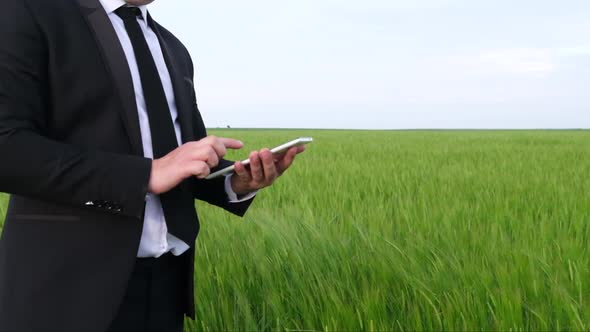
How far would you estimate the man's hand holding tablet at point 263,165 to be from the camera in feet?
2.93

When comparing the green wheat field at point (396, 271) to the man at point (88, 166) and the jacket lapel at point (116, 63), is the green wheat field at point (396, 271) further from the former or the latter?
the jacket lapel at point (116, 63)

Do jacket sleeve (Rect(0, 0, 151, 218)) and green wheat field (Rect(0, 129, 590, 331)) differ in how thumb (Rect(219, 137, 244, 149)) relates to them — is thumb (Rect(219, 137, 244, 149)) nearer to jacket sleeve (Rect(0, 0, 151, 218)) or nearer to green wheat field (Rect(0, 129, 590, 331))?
jacket sleeve (Rect(0, 0, 151, 218))

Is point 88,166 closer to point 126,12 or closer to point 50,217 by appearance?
point 50,217

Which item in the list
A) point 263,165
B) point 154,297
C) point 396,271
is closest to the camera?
point 263,165

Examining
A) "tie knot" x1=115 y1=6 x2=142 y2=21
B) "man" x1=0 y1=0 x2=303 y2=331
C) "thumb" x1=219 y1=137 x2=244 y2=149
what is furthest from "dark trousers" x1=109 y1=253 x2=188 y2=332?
"tie knot" x1=115 y1=6 x2=142 y2=21

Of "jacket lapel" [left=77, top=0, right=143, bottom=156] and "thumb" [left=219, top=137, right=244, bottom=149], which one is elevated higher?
"jacket lapel" [left=77, top=0, right=143, bottom=156]

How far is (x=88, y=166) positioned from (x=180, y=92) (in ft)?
0.96

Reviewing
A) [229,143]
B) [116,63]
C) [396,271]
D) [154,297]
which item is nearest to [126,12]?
[116,63]

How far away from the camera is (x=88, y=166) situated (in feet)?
2.74

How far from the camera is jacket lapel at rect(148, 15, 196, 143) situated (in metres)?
1.07

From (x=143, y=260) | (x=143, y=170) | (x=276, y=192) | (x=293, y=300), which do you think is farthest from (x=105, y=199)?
(x=276, y=192)

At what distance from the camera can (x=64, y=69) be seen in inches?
34.5

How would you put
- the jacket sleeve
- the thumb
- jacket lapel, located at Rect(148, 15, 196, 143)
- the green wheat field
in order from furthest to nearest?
the green wheat field, jacket lapel, located at Rect(148, 15, 196, 143), the thumb, the jacket sleeve

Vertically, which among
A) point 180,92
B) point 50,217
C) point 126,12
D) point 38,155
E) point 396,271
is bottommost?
point 396,271
